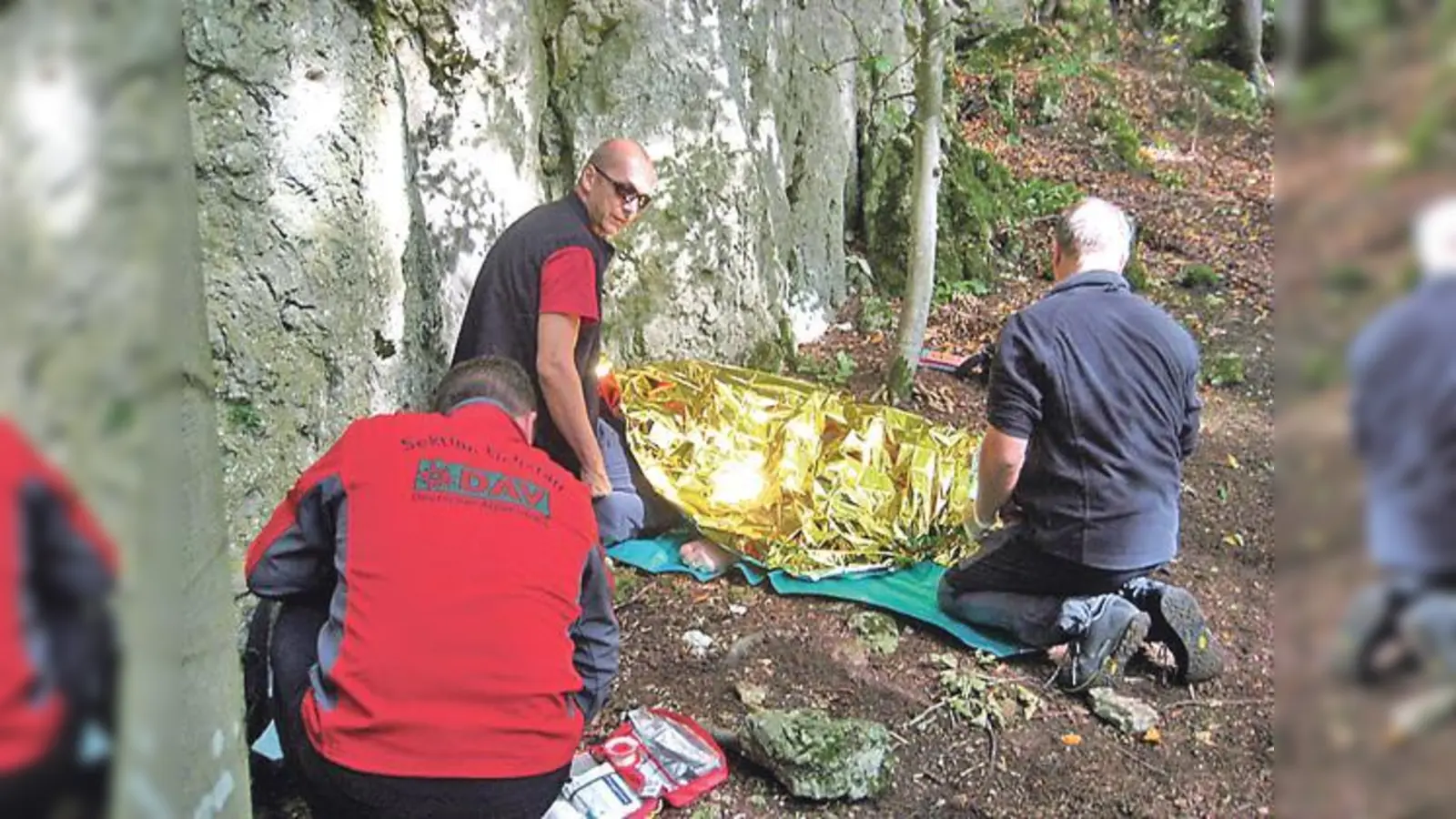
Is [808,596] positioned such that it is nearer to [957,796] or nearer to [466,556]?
[957,796]

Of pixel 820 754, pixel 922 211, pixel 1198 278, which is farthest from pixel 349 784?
pixel 1198 278

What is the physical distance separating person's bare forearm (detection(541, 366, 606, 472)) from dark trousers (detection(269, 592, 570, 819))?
1.31 m

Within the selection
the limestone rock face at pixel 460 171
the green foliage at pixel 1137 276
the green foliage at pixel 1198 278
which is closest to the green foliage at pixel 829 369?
the limestone rock face at pixel 460 171

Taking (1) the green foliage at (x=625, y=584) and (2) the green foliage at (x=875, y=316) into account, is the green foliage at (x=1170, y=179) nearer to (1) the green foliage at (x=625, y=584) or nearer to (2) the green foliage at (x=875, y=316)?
(2) the green foliage at (x=875, y=316)

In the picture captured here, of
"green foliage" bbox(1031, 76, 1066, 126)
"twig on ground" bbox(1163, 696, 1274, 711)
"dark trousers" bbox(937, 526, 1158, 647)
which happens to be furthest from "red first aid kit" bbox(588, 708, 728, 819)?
"green foliage" bbox(1031, 76, 1066, 126)

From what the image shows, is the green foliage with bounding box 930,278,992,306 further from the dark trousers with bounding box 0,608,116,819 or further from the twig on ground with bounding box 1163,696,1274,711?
the dark trousers with bounding box 0,608,116,819

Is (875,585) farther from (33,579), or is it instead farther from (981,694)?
(33,579)

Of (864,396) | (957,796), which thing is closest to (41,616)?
(957,796)

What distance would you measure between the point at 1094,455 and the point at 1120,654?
24.4 inches

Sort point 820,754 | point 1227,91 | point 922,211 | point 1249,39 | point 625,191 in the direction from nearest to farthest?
point 820,754, point 625,191, point 922,211, point 1227,91, point 1249,39

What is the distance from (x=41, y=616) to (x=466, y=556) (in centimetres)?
185

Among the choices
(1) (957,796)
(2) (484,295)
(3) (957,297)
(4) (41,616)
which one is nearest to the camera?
(4) (41,616)

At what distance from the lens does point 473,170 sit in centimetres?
443

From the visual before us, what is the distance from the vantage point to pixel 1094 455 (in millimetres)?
3410
